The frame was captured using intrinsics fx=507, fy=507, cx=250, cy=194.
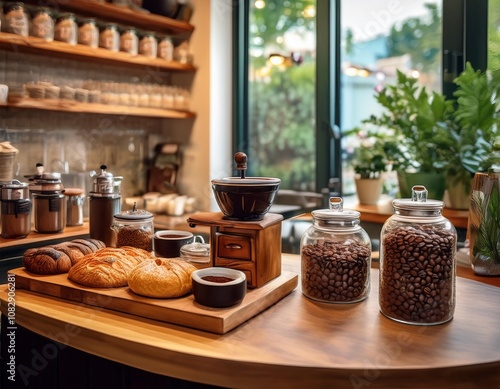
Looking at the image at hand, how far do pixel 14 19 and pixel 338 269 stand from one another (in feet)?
7.75

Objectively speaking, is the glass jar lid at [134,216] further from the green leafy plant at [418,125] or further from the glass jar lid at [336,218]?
the green leafy plant at [418,125]

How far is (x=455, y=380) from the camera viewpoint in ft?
2.73

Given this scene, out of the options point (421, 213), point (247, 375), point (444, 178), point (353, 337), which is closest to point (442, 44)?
point (444, 178)

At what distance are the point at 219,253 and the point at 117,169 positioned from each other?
258 centimetres

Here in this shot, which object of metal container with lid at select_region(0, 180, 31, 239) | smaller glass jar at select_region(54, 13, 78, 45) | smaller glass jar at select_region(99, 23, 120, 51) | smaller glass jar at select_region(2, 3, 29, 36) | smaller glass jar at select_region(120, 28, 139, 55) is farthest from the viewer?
smaller glass jar at select_region(120, 28, 139, 55)

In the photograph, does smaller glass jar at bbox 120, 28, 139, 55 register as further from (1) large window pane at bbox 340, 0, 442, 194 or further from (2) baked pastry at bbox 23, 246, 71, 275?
(2) baked pastry at bbox 23, 246, 71, 275

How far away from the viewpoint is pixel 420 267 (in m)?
1.02

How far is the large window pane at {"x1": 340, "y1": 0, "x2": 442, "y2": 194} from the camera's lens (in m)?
→ 3.04

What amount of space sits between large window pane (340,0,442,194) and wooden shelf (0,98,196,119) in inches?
45.3

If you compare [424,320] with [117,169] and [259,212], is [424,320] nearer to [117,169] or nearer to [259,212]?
[259,212]

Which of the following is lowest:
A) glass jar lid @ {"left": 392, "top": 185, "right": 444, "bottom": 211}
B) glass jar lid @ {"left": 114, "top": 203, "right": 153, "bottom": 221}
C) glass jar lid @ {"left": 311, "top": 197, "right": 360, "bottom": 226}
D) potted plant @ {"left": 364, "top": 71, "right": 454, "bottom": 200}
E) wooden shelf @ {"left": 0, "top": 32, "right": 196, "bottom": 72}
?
glass jar lid @ {"left": 114, "top": 203, "right": 153, "bottom": 221}

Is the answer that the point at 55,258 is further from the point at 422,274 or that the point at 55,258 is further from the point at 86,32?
the point at 86,32

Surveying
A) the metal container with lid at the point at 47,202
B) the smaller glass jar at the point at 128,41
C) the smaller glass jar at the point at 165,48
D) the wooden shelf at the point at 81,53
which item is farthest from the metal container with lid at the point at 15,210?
the smaller glass jar at the point at 165,48

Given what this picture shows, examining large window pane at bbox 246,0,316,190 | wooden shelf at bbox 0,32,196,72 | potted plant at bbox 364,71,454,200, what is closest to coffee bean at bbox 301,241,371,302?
potted plant at bbox 364,71,454,200
